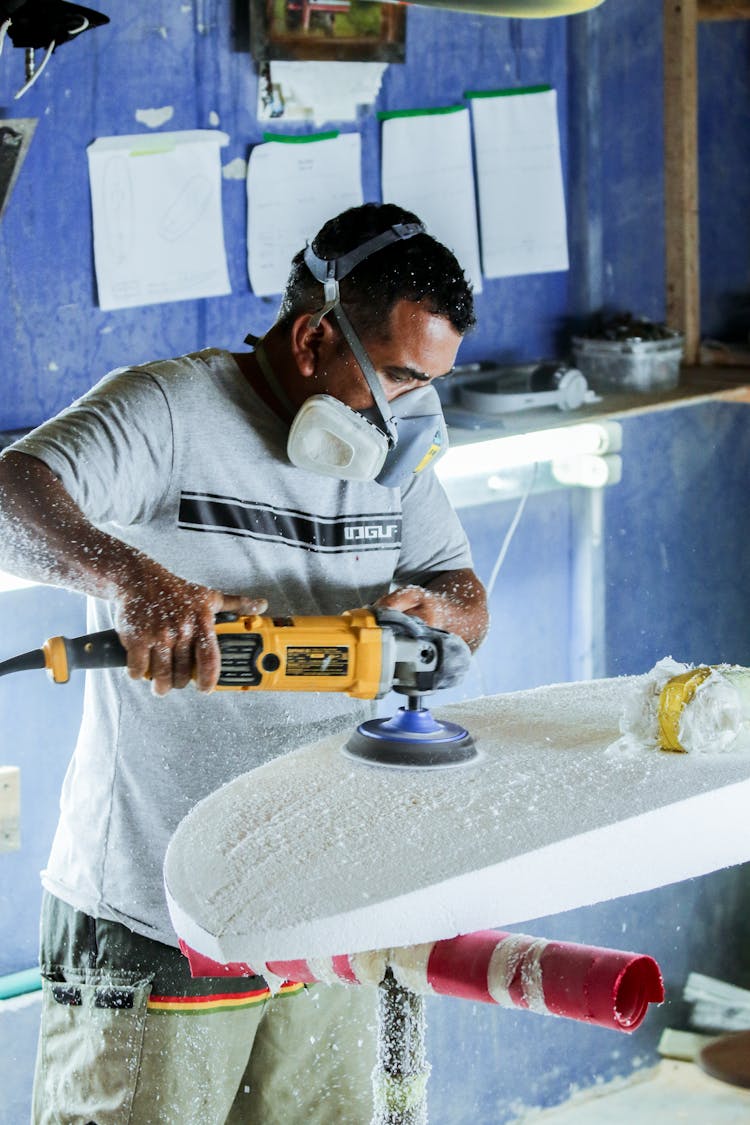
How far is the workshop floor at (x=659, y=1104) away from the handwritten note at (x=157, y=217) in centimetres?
226

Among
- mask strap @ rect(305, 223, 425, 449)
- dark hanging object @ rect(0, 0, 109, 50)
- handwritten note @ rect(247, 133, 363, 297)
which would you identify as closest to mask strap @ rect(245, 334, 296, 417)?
mask strap @ rect(305, 223, 425, 449)

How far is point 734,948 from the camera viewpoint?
4.30 metres

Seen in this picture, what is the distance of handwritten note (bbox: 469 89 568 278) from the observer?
12.2 feet

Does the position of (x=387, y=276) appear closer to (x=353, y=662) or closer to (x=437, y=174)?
(x=353, y=662)

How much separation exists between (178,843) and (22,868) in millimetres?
1311

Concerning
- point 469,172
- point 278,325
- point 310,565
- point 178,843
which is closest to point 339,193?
point 469,172

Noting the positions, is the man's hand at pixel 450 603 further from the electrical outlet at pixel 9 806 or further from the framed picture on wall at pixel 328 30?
the framed picture on wall at pixel 328 30

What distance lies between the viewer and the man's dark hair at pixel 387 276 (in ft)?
7.15

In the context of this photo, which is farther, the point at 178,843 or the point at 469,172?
the point at 469,172

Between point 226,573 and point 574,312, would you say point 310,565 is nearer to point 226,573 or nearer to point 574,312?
point 226,573

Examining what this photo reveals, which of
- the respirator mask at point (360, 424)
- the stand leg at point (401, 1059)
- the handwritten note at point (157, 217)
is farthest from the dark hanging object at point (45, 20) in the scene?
the stand leg at point (401, 1059)

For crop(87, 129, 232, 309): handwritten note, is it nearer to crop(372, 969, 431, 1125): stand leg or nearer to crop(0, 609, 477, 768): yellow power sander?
crop(0, 609, 477, 768): yellow power sander

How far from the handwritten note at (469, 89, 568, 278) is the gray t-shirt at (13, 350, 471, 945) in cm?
167

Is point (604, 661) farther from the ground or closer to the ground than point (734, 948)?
farther from the ground
